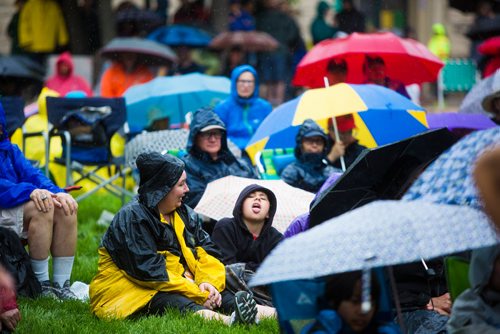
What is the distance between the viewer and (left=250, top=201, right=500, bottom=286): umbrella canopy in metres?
4.54

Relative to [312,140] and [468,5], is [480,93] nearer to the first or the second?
[312,140]

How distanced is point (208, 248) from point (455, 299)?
7.82 ft

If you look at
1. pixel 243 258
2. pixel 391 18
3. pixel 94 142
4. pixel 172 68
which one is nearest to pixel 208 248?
pixel 243 258

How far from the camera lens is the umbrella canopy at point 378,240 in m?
4.54

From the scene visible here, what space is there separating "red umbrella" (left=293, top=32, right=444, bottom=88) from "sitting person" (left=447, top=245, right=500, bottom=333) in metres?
6.90

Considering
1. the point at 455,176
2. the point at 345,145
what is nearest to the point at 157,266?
the point at 455,176

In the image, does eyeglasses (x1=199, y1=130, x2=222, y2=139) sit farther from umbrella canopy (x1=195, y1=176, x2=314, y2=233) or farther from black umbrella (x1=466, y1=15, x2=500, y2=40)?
black umbrella (x1=466, y1=15, x2=500, y2=40)

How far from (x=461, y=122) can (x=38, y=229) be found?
4624mm

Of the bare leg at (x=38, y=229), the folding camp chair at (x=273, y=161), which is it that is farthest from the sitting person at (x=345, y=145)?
the bare leg at (x=38, y=229)

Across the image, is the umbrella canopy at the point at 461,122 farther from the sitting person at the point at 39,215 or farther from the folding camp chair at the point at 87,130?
the sitting person at the point at 39,215

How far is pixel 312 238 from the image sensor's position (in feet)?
15.4

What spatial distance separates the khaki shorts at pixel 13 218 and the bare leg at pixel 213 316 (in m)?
1.59

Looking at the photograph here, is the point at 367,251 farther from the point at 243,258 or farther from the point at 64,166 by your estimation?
the point at 64,166

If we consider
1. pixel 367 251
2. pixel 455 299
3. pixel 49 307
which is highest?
pixel 367 251
